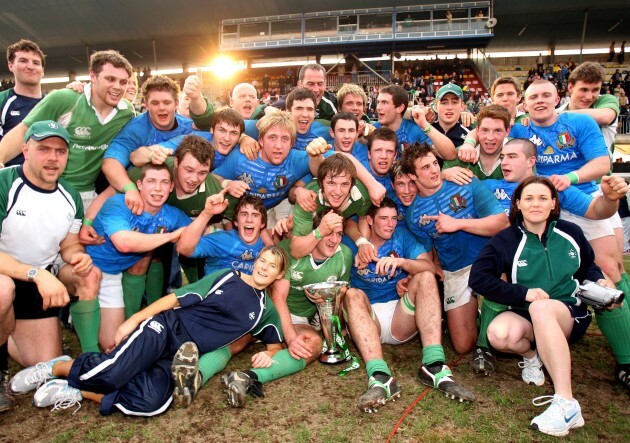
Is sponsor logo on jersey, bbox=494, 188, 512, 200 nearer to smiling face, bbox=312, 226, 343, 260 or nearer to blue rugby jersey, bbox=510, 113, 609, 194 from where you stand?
blue rugby jersey, bbox=510, 113, 609, 194

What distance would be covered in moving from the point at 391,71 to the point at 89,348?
25.3m

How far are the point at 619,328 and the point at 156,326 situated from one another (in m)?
3.58

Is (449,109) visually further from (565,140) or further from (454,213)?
(454,213)

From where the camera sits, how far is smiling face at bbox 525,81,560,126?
465cm

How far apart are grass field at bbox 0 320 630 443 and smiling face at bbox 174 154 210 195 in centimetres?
187

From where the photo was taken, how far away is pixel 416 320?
409 centimetres

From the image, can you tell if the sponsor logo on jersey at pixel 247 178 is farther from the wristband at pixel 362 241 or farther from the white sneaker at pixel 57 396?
the white sneaker at pixel 57 396

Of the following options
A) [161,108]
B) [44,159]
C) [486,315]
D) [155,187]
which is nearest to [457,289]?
[486,315]

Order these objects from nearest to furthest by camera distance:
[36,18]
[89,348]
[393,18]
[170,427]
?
[170,427] → [89,348] → [393,18] → [36,18]

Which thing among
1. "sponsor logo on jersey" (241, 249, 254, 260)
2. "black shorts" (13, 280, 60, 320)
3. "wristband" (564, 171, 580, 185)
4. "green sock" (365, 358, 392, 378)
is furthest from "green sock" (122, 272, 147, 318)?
"wristband" (564, 171, 580, 185)

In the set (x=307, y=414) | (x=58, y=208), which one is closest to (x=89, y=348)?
(x=58, y=208)

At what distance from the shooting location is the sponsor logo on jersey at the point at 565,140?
469 cm

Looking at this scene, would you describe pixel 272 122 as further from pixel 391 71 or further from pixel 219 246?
pixel 391 71

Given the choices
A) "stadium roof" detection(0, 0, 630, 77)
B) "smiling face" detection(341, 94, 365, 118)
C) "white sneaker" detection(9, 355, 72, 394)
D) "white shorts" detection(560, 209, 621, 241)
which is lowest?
"white sneaker" detection(9, 355, 72, 394)
